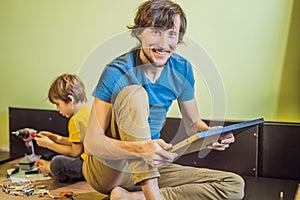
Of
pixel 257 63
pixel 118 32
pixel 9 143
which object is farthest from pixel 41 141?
pixel 257 63

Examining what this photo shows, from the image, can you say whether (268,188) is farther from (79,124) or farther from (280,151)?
(79,124)

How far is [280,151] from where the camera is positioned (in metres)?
1.77

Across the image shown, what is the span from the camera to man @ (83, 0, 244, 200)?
1198 mm

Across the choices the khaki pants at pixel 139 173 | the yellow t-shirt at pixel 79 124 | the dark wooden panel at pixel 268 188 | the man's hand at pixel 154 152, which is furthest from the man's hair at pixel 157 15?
the dark wooden panel at pixel 268 188

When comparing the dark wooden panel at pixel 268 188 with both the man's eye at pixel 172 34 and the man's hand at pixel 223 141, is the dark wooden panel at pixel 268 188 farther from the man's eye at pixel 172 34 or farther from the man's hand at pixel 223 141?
the man's eye at pixel 172 34

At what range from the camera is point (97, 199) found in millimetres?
1528

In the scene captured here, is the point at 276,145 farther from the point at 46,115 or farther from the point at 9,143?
the point at 9,143

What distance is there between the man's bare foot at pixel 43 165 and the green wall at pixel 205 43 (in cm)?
35

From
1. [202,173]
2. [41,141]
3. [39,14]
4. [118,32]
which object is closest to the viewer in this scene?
[202,173]

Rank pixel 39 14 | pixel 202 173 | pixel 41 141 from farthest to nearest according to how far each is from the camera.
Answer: pixel 39 14
pixel 41 141
pixel 202 173

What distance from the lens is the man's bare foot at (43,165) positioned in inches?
72.1

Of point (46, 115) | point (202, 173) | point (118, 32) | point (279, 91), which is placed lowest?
point (202, 173)

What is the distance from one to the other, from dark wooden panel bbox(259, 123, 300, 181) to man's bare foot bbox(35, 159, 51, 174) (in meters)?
0.89

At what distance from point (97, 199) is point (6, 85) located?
100 centimetres
